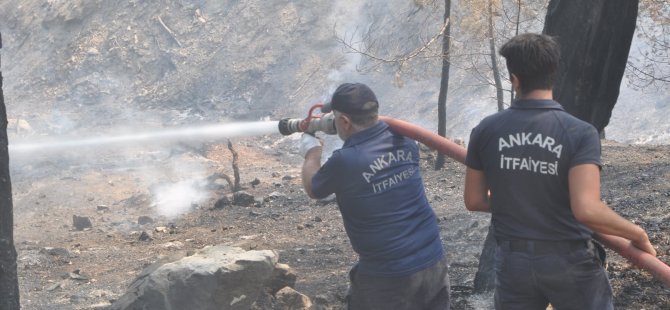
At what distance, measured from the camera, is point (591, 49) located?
500 centimetres

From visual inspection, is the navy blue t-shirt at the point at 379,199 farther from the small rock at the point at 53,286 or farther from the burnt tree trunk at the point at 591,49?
the small rock at the point at 53,286

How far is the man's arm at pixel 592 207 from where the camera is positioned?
2.75 meters

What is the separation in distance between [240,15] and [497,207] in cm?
2569

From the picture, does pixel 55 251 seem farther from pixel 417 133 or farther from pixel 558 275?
pixel 558 275

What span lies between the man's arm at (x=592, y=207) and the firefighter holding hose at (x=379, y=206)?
34.5 inches

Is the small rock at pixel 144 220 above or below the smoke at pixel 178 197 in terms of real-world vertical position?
below

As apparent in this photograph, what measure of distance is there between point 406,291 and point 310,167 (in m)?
0.73

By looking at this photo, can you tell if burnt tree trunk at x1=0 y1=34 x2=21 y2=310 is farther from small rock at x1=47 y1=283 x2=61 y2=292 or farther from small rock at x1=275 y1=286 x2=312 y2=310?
small rock at x1=47 y1=283 x2=61 y2=292

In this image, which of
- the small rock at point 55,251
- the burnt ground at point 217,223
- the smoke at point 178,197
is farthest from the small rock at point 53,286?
the smoke at point 178,197

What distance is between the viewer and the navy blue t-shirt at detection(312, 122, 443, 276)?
3.44 metres

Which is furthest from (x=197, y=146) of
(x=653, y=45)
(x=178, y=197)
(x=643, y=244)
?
(x=643, y=244)

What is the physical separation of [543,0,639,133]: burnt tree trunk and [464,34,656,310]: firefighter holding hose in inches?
85.7

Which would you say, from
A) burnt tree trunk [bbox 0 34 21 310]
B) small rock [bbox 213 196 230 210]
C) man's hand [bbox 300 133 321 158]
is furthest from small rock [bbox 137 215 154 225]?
man's hand [bbox 300 133 321 158]

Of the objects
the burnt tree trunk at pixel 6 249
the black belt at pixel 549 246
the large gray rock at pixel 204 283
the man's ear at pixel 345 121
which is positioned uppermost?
the man's ear at pixel 345 121
